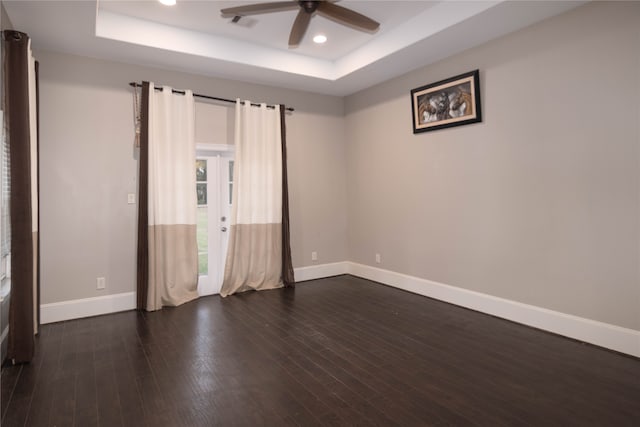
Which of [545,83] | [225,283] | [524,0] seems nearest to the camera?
[524,0]

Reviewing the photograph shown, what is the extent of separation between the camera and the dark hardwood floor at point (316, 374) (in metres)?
2.16

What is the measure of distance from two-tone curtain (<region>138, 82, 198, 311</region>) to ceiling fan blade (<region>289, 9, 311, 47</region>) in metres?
1.73

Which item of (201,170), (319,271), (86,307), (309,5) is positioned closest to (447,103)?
(309,5)

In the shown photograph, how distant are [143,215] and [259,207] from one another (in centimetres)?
150

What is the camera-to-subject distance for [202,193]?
15.9ft

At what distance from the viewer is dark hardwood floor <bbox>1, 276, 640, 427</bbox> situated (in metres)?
2.16

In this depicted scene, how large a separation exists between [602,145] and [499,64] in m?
1.33

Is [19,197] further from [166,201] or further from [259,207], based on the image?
[259,207]

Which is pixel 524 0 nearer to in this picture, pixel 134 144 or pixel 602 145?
pixel 602 145

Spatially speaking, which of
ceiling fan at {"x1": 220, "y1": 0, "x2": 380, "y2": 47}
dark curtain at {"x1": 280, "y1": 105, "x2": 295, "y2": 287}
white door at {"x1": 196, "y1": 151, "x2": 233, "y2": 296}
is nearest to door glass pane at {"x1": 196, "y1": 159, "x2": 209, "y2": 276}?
white door at {"x1": 196, "y1": 151, "x2": 233, "y2": 296}

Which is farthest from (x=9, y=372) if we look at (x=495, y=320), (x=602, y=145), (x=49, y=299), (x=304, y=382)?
(x=602, y=145)

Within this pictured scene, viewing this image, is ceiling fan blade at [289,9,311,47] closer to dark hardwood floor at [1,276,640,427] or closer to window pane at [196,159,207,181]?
window pane at [196,159,207,181]

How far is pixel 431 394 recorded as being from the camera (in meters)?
2.36

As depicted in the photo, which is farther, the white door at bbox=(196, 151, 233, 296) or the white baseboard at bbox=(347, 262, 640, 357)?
the white door at bbox=(196, 151, 233, 296)
